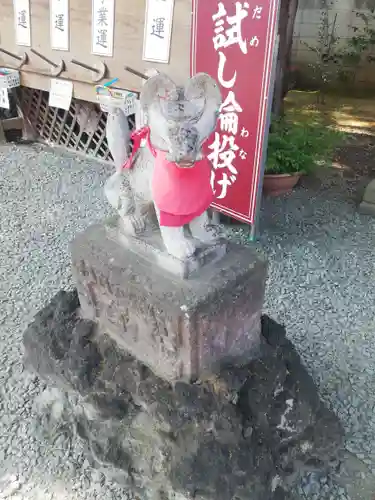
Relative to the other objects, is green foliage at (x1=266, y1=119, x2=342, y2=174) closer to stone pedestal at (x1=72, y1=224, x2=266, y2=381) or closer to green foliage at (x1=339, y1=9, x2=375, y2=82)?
stone pedestal at (x1=72, y1=224, x2=266, y2=381)

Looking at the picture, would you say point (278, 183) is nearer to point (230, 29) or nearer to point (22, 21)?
point (230, 29)

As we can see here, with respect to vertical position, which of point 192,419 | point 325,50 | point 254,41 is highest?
point 325,50

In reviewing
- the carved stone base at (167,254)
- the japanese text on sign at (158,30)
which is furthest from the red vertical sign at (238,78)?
the carved stone base at (167,254)

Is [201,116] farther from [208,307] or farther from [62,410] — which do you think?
[62,410]

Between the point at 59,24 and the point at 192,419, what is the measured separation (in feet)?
13.2

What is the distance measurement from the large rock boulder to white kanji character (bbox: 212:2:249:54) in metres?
1.82

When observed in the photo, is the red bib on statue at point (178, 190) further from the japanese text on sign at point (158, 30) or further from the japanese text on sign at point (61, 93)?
the japanese text on sign at point (61, 93)

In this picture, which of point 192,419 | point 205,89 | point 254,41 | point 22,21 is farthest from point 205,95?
point 22,21

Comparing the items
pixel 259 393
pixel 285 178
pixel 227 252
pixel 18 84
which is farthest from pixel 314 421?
pixel 18 84

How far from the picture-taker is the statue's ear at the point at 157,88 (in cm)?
139

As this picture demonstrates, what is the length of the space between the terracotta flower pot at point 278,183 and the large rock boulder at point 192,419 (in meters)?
2.18

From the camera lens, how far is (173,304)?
5.30ft

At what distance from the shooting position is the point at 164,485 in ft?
6.07

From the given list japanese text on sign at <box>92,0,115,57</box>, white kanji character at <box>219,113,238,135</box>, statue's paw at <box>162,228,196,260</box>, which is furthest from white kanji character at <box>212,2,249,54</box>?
statue's paw at <box>162,228,196,260</box>
